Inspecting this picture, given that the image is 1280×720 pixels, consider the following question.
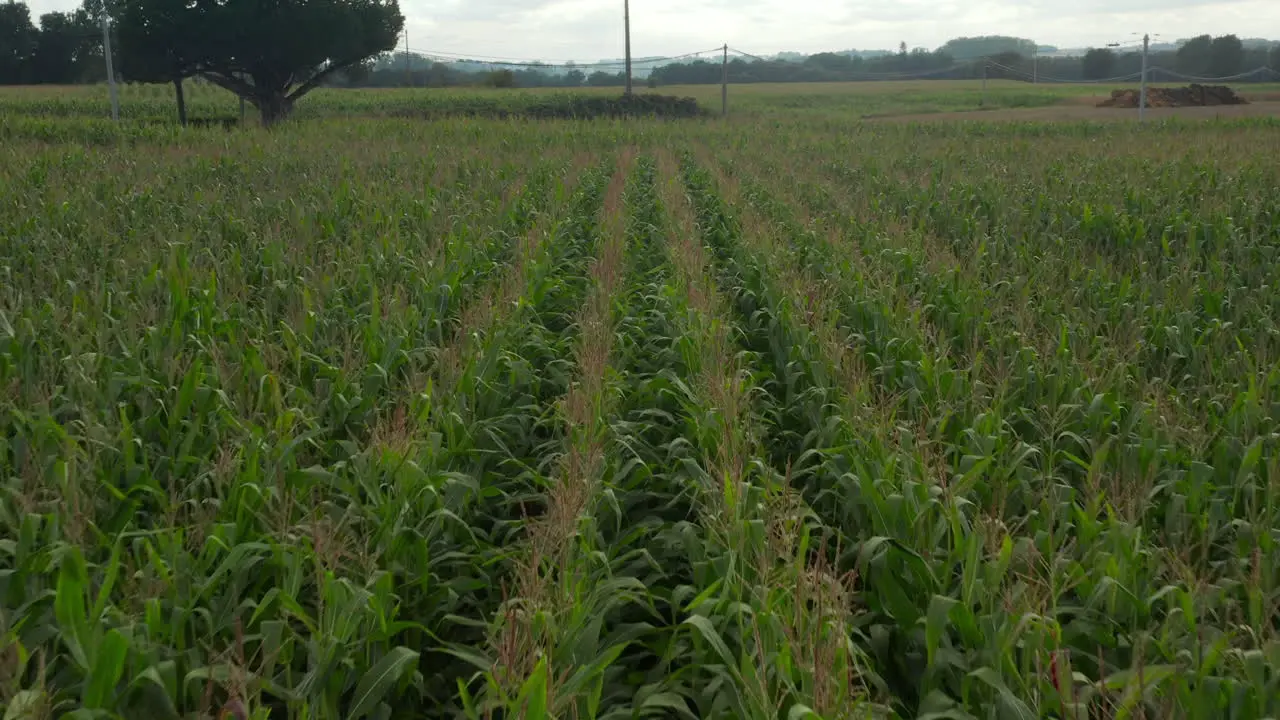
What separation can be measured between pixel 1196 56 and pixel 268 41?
235ft

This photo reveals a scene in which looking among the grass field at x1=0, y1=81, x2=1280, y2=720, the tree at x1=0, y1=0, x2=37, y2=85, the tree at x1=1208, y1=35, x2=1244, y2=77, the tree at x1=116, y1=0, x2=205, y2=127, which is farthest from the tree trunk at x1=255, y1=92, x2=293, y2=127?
the tree at x1=1208, y1=35, x2=1244, y2=77

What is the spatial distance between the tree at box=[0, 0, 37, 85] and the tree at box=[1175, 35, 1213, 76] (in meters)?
82.7

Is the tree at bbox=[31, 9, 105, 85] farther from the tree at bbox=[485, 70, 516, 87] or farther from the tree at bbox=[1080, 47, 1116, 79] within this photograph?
the tree at bbox=[1080, 47, 1116, 79]

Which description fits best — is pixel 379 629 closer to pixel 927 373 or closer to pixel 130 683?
pixel 130 683

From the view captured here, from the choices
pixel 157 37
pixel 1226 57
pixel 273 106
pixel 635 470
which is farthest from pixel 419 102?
pixel 1226 57

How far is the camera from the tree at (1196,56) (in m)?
74.5

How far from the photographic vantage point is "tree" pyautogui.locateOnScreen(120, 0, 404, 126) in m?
34.1

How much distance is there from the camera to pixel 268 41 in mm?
34781

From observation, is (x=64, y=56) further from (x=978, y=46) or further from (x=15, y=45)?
(x=978, y=46)

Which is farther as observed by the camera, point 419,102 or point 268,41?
point 419,102

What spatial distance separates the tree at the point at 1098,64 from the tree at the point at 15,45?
8117cm

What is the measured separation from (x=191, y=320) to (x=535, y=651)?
4698 mm

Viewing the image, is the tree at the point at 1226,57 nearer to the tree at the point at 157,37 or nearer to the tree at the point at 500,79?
the tree at the point at 500,79

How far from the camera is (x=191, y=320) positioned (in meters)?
6.29
